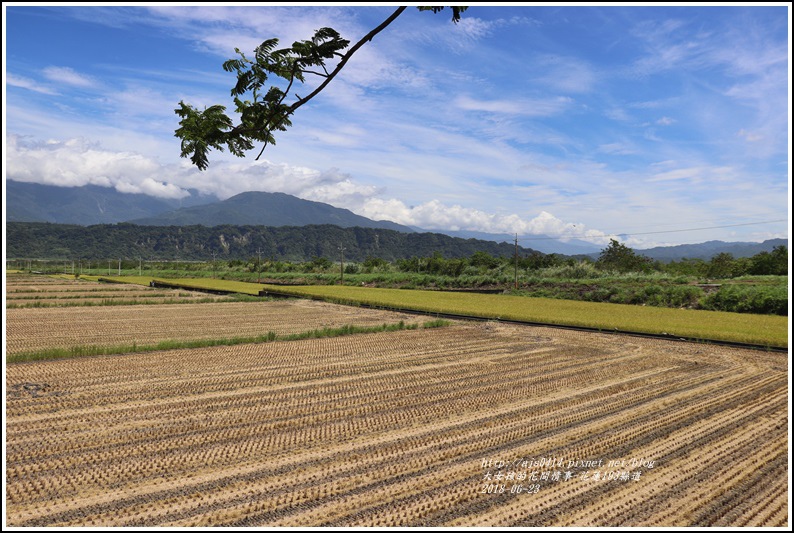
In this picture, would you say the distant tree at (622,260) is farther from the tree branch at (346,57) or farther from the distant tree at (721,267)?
the tree branch at (346,57)

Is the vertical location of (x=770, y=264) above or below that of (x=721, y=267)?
above

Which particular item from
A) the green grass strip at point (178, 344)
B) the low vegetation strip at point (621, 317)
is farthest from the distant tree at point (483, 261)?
the green grass strip at point (178, 344)

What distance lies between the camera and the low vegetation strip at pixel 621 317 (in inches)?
866

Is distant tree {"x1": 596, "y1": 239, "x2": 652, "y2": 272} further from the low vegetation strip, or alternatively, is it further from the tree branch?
the tree branch

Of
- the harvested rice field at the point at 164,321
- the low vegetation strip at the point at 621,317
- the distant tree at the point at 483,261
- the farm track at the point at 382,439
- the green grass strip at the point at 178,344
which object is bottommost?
the harvested rice field at the point at 164,321

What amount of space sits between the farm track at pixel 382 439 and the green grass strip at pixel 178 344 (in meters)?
1.02

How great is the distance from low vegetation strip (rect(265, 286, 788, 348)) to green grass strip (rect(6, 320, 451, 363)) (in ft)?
26.2

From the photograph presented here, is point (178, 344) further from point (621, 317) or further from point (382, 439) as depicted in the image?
point (621, 317)

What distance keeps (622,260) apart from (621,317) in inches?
2020

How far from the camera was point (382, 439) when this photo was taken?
8.66 meters

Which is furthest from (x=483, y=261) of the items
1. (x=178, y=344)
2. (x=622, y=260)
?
(x=178, y=344)

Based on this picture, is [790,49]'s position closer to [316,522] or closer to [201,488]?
[316,522]

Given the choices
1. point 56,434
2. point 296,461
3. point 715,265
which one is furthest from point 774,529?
point 715,265

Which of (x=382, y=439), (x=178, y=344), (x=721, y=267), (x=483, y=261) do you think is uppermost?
(x=721, y=267)
